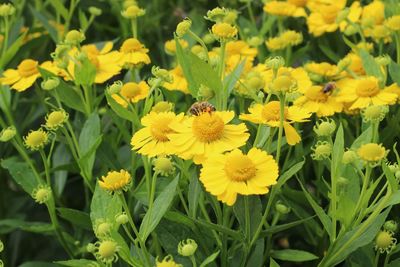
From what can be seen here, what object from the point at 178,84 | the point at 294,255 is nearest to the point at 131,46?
the point at 178,84

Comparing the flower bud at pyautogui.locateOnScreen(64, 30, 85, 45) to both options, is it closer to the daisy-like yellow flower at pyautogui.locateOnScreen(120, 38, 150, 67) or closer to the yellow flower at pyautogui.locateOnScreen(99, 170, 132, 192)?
the daisy-like yellow flower at pyautogui.locateOnScreen(120, 38, 150, 67)

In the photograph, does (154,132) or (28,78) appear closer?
(154,132)

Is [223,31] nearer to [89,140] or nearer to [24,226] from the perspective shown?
[89,140]

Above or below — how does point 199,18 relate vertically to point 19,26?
below

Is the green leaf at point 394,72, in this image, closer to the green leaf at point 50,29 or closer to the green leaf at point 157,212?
the green leaf at point 157,212

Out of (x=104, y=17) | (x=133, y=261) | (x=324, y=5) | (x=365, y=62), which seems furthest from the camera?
(x=104, y=17)

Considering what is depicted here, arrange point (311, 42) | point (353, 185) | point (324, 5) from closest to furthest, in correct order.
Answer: point (353, 185)
point (324, 5)
point (311, 42)

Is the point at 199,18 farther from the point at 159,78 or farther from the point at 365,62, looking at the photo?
the point at 159,78

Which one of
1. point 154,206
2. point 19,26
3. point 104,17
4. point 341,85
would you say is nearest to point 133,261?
point 154,206
